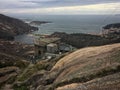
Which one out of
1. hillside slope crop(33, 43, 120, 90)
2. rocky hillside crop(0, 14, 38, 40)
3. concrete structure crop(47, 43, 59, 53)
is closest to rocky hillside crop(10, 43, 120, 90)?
hillside slope crop(33, 43, 120, 90)

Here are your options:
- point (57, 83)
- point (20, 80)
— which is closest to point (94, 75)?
point (57, 83)

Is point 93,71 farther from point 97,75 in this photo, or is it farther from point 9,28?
point 9,28

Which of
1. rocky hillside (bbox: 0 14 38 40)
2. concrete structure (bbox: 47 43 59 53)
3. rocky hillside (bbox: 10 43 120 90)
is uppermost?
rocky hillside (bbox: 10 43 120 90)

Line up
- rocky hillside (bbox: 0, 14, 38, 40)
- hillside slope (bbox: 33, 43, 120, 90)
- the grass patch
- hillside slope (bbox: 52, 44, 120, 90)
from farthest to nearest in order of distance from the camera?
rocky hillside (bbox: 0, 14, 38, 40) < the grass patch < hillside slope (bbox: 52, 44, 120, 90) < hillside slope (bbox: 33, 43, 120, 90)

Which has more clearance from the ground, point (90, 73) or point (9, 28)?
point (90, 73)

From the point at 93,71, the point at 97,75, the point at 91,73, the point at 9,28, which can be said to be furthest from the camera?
the point at 9,28

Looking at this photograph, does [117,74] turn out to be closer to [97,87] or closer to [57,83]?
[97,87]

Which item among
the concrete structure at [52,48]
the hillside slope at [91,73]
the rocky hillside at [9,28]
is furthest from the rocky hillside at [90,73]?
the rocky hillside at [9,28]

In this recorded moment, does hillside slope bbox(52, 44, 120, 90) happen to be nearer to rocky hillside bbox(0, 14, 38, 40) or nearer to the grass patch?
the grass patch

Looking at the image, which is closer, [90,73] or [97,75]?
[97,75]

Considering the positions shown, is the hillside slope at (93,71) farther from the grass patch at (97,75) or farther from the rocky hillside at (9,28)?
the rocky hillside at (9,28)

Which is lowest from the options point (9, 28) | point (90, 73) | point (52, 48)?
point (9, 28)

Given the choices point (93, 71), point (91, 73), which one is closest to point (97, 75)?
point (91, 73)
